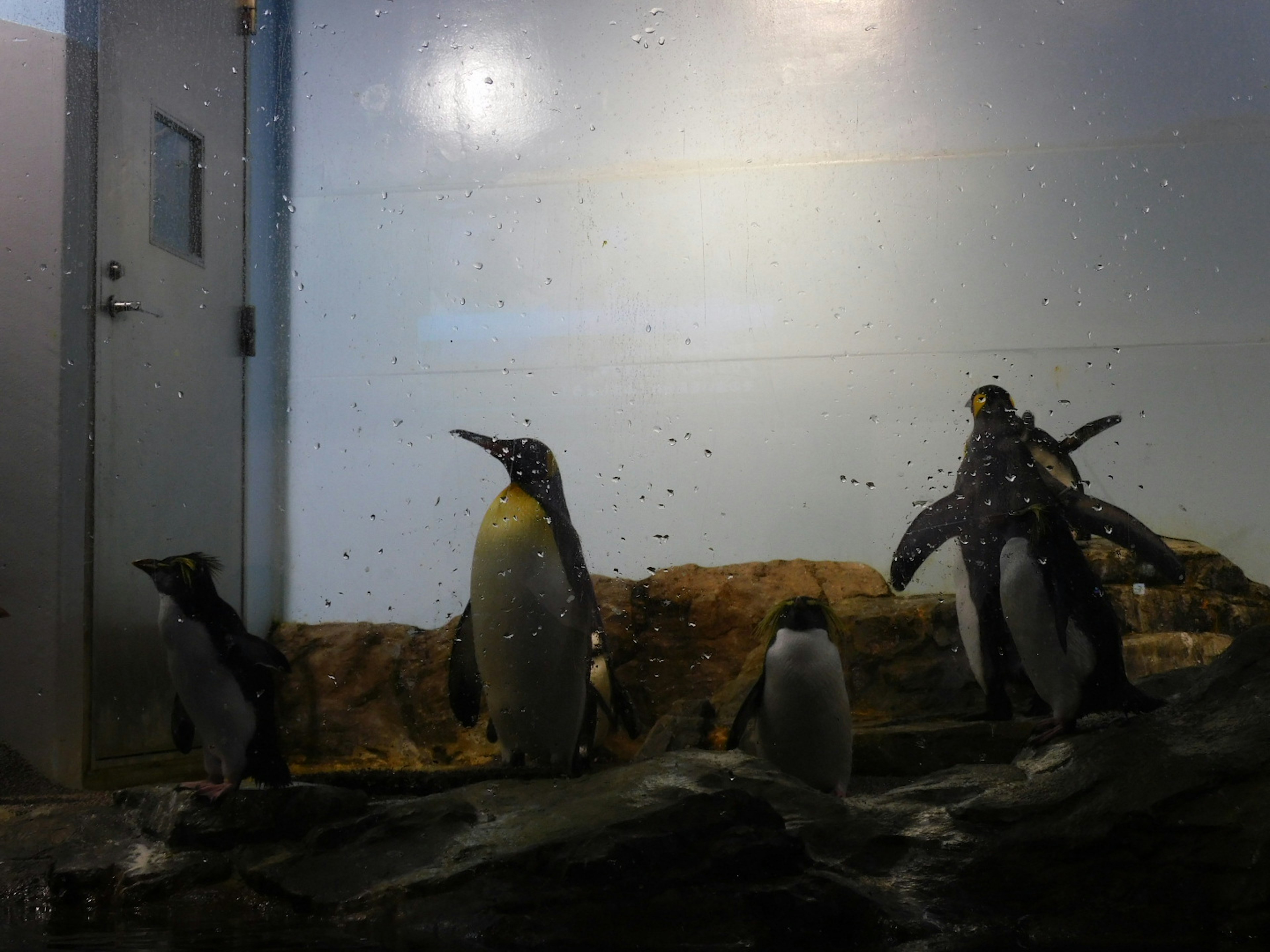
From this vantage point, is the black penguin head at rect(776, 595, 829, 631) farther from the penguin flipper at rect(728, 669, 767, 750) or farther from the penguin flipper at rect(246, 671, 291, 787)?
the penguin flipper at rect(246, 671, 291, 787)

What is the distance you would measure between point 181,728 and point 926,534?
1.71m

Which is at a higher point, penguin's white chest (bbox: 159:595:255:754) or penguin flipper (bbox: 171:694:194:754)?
penguin's white chest (bbox: 159:595:255:754)

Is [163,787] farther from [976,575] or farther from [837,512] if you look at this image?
[976,575]

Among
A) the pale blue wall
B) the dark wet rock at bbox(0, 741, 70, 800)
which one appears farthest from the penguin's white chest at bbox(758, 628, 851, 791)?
the pale blue wall

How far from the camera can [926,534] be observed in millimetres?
2230

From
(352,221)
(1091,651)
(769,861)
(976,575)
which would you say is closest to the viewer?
(769,861)

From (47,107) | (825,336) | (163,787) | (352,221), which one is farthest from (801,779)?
(47,107)

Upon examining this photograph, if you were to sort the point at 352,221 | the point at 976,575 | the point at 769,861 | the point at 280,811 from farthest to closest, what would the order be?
the point at 352,221, the point at 976,575, the point at 280,811, the point at 769,861

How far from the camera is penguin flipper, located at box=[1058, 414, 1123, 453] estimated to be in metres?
2.23

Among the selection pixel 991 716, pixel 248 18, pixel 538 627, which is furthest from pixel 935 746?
pixel 248 18

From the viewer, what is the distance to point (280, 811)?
Result: 185cm

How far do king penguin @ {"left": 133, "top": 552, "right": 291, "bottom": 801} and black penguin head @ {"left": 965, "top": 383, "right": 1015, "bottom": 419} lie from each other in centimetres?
160

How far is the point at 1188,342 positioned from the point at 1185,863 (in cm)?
125

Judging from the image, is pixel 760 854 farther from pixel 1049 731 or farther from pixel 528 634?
pixel 528 634
